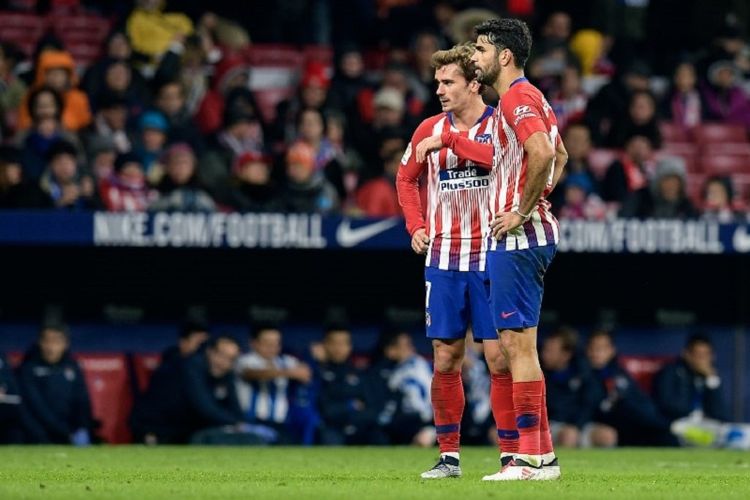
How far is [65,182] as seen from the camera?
14.0 metres

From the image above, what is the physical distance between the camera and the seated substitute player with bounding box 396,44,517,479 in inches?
340

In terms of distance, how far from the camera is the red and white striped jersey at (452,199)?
28.6 ft

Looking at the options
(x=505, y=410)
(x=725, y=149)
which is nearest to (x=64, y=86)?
(x=725, y=149)

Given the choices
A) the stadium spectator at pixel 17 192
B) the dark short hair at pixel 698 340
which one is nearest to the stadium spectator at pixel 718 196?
the dark short hair at pixel 698 340

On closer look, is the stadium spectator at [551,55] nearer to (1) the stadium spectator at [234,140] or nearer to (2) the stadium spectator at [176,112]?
(1) the stadium spectator at [234,140]

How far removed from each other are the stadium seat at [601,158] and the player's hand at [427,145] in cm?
826

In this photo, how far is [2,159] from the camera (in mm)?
13977

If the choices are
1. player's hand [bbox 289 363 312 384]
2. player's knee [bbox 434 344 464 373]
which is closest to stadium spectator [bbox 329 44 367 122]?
player's hand [bbox 289 363 312 384]

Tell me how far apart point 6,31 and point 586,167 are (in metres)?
5.98

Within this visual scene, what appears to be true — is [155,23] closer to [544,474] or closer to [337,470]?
[337,470]

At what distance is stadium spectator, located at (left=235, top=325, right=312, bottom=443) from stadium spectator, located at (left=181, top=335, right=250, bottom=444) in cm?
11

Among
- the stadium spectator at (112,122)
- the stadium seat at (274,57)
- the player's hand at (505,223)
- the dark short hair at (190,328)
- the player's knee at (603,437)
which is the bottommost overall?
the player's knee at (603,437)

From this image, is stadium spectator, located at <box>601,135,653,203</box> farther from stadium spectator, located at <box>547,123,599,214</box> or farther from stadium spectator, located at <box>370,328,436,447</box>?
stadium spectator, located at <box>370,328,436,447</box>

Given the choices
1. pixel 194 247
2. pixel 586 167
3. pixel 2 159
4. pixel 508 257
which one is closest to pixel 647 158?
pixel 586 167
